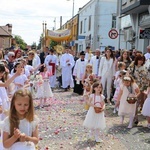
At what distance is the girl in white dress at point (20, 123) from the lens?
3.88m

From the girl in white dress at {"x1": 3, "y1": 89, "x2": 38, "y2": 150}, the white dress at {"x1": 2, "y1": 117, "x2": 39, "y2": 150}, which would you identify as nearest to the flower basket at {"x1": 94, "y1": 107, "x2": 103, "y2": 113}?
the white dress at {"x1": 2, "y1": 117, "x2": 39, "y2": 150}

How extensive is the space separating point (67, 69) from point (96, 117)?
32.8 feet

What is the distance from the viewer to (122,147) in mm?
6730

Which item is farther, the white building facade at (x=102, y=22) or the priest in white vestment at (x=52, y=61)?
the white building facade at (x=102, y=22)

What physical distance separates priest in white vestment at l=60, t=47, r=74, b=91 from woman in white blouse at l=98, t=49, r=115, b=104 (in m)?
4.56

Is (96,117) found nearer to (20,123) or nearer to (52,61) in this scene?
(20,123)

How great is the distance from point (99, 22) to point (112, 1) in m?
2.74

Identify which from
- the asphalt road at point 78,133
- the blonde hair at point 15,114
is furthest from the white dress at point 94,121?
the blonde hair at point 15,114

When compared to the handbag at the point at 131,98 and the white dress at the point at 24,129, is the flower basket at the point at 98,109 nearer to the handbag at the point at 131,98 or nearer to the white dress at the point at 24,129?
the handbag at the point at 131,98

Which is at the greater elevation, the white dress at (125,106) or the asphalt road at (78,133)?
the white dress at (125,106)

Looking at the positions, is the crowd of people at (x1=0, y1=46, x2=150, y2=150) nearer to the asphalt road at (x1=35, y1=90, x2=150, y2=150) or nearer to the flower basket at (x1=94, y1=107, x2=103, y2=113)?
the flower basket at (x1=94, y1=107, x2=103, y2=113)

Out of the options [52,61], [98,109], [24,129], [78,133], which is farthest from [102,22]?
[24,129]

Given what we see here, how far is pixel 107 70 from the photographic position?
1191 cm

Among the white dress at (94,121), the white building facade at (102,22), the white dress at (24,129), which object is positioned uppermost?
the white building facade at (102,22)
